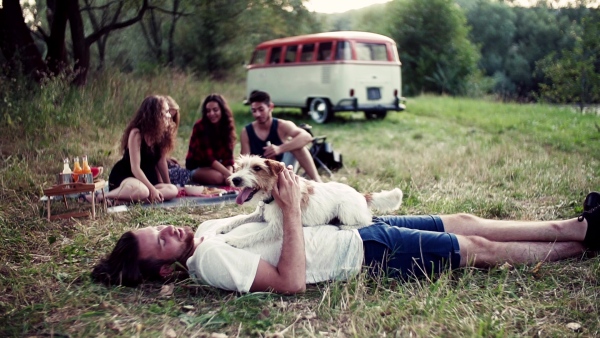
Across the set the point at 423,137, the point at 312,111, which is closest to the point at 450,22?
the point at 312,111

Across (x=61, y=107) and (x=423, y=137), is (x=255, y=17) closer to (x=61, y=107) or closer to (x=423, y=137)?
(x=423, y=137)

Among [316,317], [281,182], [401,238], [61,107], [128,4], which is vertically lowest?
[316,317]

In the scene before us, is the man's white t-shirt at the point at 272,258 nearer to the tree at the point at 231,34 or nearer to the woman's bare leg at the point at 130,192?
the woman's bare leg at the point at 130,192

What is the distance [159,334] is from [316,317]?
33.7 inches

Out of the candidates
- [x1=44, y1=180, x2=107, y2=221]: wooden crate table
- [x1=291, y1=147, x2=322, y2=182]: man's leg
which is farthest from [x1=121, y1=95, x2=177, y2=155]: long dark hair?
[x1=291, y1=147, x2=322, y2=182]: man's leg

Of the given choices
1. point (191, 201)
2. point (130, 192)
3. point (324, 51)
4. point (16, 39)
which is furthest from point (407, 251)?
point (324, 51)

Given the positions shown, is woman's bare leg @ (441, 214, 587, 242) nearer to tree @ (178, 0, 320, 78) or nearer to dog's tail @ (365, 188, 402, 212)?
dog's tail @ (365, 188, 402, 212)

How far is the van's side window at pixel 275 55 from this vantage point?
56.4ft

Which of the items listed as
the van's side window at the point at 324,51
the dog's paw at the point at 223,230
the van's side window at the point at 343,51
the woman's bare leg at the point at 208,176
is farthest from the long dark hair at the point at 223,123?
the van's side window at the point at 324,51

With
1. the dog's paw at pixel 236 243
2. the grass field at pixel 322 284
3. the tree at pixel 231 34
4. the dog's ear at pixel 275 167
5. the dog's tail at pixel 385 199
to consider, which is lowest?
the grass field at pixel 322 284

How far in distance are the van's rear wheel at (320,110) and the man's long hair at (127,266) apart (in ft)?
40.6

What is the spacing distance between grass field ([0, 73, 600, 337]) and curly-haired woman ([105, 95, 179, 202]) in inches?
21.1

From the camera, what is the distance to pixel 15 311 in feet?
9.82

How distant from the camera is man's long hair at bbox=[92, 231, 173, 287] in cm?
312
